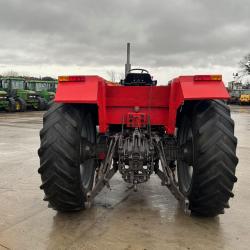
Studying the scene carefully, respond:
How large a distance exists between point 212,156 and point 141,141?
79 centimetres

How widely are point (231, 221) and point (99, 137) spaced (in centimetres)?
196

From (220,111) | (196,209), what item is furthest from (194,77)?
(196,209)

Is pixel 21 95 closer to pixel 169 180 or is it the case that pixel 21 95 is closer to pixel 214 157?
pixel 169 180

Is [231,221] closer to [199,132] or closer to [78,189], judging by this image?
[199,132]

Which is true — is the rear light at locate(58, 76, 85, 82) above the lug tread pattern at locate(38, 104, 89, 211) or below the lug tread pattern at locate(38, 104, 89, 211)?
above

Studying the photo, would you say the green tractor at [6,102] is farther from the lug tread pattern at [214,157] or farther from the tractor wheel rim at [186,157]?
the lug tread pattern at [214,157]

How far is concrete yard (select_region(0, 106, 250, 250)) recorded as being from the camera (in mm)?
3275

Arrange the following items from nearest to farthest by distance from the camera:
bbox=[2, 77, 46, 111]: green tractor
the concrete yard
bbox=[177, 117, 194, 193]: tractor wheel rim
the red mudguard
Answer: the concrete yard < the red mudguard < bbox=[177, 117, 194, 193]: tractor wheel rim < bbox=[2, 77, 46, 111]: green tractor

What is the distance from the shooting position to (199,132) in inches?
136

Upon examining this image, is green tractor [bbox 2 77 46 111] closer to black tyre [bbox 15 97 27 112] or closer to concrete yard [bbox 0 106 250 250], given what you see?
black tyre [bbox 15 97 27 112]

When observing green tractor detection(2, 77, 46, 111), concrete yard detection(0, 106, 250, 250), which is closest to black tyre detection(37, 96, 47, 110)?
green tractor detection(2, 77, 46, 111)

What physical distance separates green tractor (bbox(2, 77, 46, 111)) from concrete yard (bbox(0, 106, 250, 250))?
20754mm

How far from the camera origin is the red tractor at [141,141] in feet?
11.3

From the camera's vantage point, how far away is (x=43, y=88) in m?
29.2
